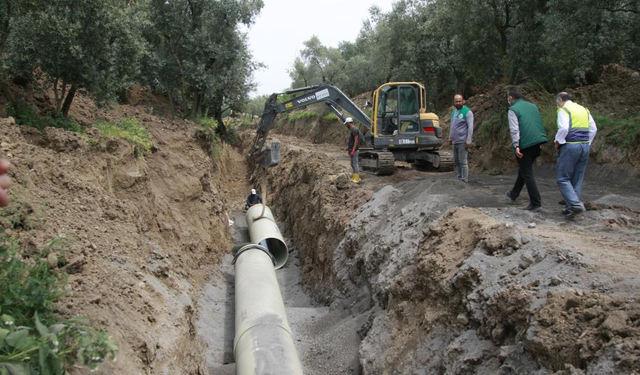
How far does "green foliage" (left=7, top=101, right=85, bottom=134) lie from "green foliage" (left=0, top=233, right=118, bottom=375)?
20.3 ft

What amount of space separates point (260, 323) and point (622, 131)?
369 inches

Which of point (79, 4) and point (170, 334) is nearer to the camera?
point (170, 334)

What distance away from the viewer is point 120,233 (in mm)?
7605

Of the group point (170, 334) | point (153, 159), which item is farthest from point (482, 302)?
point (153, 159)

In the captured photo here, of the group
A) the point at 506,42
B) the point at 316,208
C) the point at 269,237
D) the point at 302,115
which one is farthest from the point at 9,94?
the point at 302,115

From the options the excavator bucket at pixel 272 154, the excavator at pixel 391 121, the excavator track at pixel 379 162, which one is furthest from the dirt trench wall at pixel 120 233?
the excavator track at pixel 379 162

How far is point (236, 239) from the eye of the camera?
16.3 meters

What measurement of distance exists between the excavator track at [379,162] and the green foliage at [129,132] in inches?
264

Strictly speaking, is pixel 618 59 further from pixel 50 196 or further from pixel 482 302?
pixel 50 196

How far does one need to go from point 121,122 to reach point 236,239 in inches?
229

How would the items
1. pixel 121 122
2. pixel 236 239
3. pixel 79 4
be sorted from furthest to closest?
pixel 236 239 < pixel 121 122 < pixel 79 4

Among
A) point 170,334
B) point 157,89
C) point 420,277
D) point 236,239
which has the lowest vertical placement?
point 236,239

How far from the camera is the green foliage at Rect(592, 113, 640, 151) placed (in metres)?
10.5

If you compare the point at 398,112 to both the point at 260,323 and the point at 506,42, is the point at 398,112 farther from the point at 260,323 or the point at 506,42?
the point at 260,323
